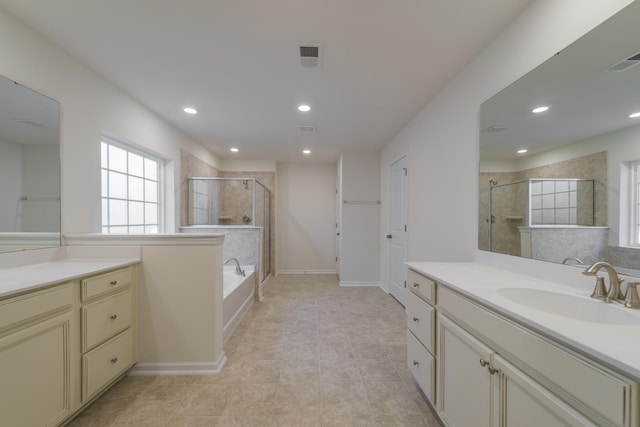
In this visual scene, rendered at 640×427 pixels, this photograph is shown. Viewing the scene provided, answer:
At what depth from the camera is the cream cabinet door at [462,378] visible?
106 centimetres

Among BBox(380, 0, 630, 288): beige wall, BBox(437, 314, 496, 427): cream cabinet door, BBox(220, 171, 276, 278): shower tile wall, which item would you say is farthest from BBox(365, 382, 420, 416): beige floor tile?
BBox(220, 171, 276, 278): shower tile wall

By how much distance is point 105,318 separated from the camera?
162 centimetres

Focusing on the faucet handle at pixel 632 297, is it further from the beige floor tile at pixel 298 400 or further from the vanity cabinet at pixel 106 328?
the vanity cabinet at pixel 106 328

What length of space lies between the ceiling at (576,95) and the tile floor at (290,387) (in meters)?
1.74

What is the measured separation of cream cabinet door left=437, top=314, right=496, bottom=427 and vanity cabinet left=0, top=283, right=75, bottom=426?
2001 mm

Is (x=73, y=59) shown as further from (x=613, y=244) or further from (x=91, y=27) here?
(x=613, y=244)

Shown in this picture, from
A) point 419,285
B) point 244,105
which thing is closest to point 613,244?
point 419,285

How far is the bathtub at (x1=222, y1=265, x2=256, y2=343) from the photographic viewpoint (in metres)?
2.49

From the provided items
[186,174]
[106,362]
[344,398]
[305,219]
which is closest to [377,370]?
[344,398]

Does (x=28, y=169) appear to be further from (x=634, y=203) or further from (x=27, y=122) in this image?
(x=634, y=203)

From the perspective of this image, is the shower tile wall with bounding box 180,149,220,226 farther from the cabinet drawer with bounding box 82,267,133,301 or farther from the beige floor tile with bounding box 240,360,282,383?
the beige floor tile with bounding box 240,360,282,383

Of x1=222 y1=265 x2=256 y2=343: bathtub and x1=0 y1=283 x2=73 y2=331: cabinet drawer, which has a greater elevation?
x1=0 y1=283 x2=73 y2=331: cabinet drawer

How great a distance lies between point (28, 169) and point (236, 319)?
6.81ft

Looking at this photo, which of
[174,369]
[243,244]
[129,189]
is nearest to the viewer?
[174,369]
